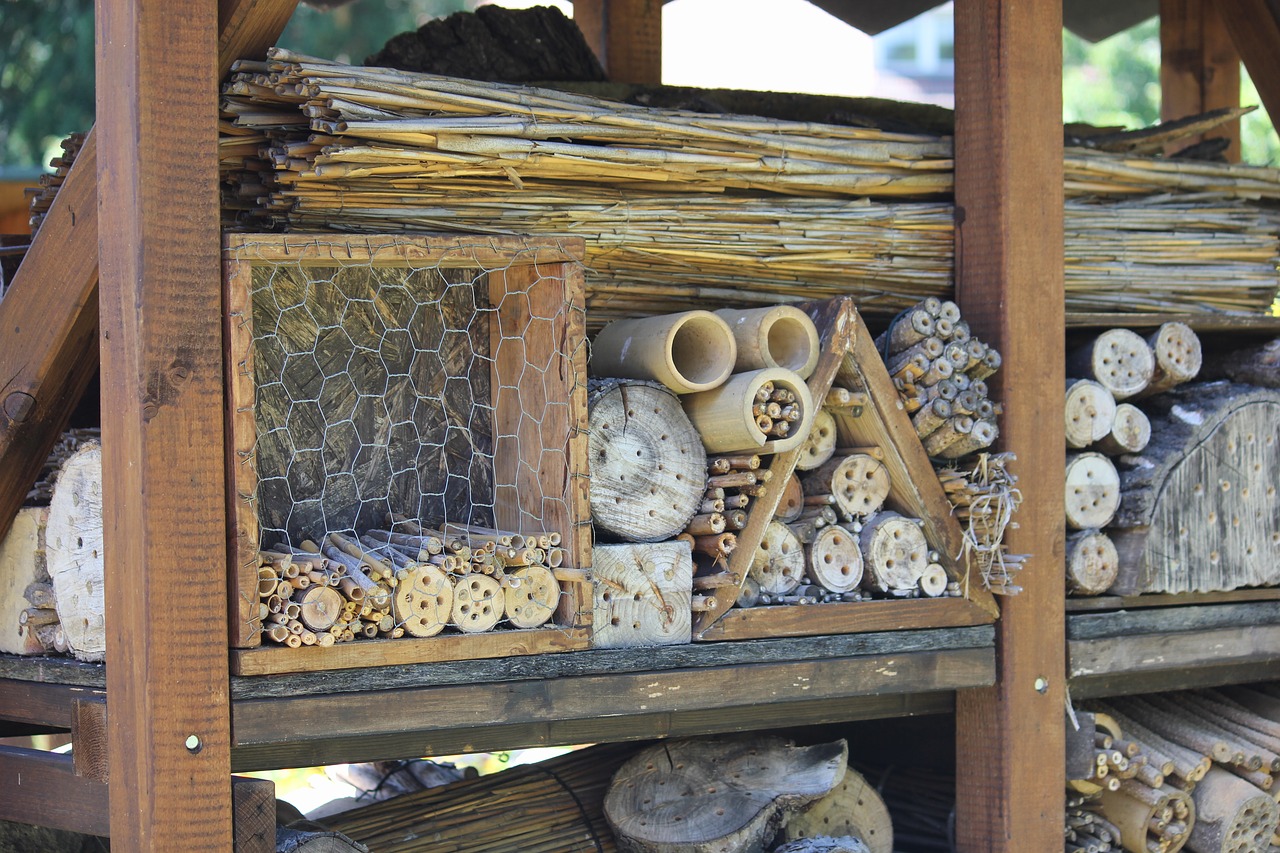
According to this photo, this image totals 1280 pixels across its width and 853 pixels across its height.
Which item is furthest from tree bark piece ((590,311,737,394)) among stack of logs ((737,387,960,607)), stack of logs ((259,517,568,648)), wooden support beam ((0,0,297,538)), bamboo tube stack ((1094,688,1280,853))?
bamboo tube stack ((1094,688,1280,853))

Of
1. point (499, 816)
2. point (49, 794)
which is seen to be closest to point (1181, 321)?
point (499, 816)

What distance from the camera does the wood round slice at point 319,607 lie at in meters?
2.58

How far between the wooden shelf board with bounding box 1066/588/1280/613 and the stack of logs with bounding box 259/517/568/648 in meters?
1.50

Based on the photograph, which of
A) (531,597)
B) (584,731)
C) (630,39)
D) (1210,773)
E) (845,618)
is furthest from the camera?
(630,39)

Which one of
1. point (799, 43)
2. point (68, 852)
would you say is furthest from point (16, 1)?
point (799, 43)

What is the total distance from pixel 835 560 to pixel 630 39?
239 cm

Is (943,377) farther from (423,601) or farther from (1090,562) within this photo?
(423,601)

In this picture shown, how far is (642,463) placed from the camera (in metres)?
3.03

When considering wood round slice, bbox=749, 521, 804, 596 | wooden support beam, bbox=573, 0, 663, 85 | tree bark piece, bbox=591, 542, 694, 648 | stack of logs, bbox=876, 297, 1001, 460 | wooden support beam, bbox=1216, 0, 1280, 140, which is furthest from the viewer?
wooden support beam, bbox=573, 0, 663, 85

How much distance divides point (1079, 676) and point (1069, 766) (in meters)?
0.23

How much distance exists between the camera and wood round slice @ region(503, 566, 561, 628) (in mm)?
2805

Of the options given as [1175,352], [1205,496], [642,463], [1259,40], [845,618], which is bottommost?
[845,618]

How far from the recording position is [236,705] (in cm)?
258

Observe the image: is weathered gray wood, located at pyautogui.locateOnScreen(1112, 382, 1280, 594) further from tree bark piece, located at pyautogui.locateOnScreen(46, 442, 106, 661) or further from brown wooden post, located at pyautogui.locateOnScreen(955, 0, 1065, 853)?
tree bark piece, located at pyautogui.locateOnScreen(46, 442, 106, 661)
